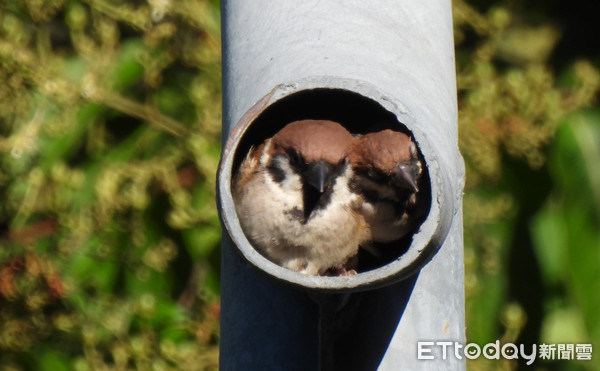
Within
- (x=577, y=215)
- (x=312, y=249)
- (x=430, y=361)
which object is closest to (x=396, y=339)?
(x=430, y=361)

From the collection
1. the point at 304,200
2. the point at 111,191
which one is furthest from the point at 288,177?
the point at 111,191

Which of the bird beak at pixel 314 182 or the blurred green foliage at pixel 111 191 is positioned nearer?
the bird beak at pixel 314 182

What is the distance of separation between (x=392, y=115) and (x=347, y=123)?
0.61 m

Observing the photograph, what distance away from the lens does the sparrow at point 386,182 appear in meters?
2.22

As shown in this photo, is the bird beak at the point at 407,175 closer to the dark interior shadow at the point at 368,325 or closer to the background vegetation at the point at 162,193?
the dark interior shadow at the point at 368,325

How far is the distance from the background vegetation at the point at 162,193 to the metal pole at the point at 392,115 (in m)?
0.89

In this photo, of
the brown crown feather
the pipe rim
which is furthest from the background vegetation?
the pipe rim

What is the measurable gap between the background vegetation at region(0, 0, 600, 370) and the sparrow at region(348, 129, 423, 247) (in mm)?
498

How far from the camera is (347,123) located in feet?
7.98

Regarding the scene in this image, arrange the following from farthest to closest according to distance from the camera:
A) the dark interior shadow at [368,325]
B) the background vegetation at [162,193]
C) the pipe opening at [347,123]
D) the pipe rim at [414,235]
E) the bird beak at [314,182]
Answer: the background vegetation at [162,193] < the bird beak at [314,182] < the pipe opening at [347,123] < the dark interior shadow at [368,325] < the pipe rim at [414,235]

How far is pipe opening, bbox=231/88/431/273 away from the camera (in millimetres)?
2168

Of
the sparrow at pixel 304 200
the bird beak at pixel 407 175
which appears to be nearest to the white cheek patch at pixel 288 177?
the sparrow at pixel 304 200

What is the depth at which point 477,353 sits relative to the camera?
2.70 m

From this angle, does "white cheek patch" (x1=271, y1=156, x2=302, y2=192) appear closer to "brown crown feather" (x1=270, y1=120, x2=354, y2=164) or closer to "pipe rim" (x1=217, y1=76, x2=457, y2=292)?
"brown crown feather" (x1=270, y1=120, x2=354, y2=164)
